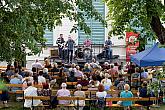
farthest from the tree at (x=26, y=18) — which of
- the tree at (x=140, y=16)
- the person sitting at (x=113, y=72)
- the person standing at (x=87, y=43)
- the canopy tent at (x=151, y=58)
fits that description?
the person standing at (x=87, y=43)

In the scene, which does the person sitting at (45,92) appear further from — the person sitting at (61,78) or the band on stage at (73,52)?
the band on stage at (73,52)

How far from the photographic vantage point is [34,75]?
19109 millimetres

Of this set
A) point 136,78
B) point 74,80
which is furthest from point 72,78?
point 136,78

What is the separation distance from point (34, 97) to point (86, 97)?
6.71 ft

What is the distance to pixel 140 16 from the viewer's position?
695 inches

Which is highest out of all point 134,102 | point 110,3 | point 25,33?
point 110,3

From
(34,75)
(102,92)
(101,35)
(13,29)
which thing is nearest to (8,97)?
(34,75)

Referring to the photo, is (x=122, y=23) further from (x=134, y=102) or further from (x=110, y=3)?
(x=134, y=102)

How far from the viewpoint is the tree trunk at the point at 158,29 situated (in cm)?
1525

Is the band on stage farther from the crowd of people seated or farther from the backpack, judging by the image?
the backpack

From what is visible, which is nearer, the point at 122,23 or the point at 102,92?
the point at 102,92

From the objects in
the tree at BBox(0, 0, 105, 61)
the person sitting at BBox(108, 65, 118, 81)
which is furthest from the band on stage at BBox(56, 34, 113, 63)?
the tree at BBox(0, 0, 105, 61)

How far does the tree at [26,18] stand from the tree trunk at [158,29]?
20.6 feet

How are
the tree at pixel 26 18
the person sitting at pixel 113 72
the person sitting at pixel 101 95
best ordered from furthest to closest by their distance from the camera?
the person sitting at pixel 113 72 → the person sitting at pixel 101 95 → the tree at pixel 26 18
